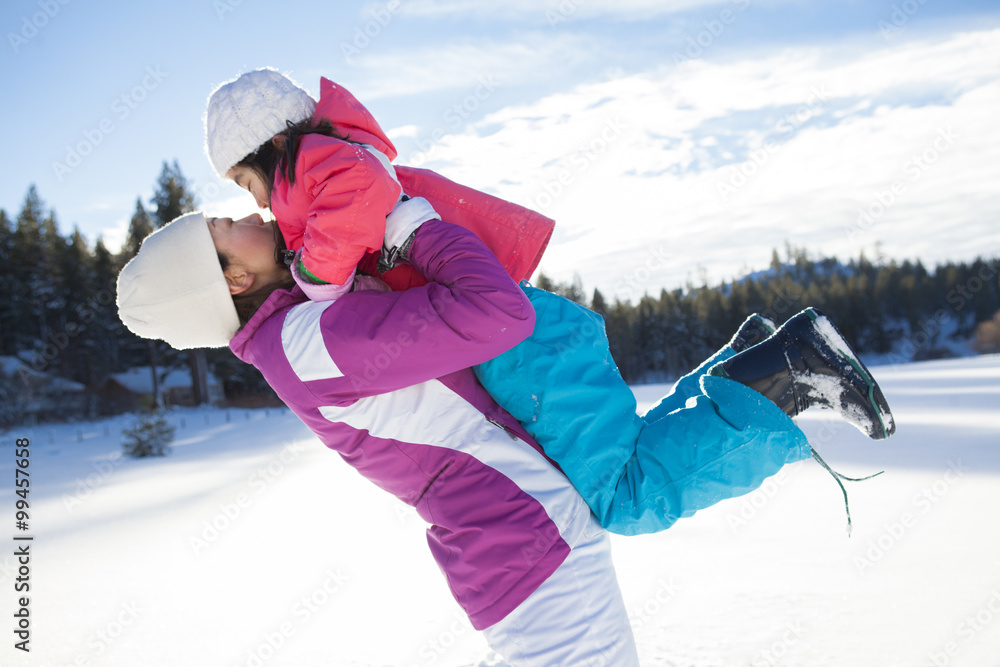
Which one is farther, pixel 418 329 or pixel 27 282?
pixel 27 282

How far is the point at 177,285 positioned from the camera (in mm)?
1449

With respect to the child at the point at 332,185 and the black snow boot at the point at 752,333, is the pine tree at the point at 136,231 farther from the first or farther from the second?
the black snow boot at the point at 752,333

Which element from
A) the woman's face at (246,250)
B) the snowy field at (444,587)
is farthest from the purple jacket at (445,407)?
the snowy field at (444,587)

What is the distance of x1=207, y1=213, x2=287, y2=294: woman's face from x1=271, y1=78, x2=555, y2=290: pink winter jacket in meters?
0.12

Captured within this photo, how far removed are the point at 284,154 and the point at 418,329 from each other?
66 cm

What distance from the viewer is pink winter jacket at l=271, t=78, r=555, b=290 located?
1286mm

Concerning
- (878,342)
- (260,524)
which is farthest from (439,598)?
(878,342)

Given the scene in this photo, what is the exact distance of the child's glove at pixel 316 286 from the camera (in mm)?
1318

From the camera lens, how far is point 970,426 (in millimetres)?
7895

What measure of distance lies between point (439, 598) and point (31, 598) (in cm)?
257

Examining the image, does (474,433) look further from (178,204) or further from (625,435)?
(178,204)

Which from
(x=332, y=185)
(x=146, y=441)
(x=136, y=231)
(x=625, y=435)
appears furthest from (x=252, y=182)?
(x=136, y=231)

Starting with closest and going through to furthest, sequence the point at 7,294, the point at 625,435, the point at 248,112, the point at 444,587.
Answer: the point at 625,435
the point at 248,112
the point at 444,587
the point at 7,294

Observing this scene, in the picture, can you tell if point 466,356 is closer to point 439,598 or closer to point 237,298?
point 237,298
